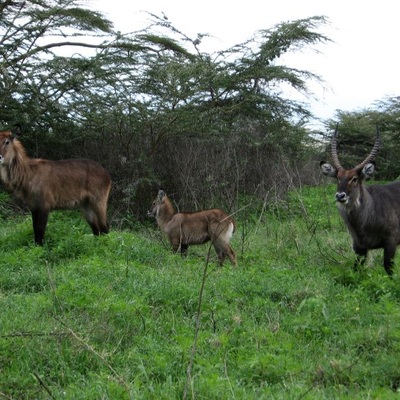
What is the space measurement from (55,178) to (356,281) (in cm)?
446

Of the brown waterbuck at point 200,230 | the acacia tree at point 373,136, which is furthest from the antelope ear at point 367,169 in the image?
the acacia tree at point 373,136

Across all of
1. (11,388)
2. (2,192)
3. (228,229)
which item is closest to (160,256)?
(228,229)

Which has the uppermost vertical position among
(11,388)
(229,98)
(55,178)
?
(229,98)

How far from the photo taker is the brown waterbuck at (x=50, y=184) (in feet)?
27.8

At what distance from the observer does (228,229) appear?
8.31 m

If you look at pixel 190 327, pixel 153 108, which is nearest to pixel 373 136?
pixel 153 108

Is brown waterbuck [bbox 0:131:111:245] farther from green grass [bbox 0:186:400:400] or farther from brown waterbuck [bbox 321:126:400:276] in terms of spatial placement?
brown waterbuck [bbox 321:126:400:276]

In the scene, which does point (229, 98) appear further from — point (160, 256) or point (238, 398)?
point (238, 398)

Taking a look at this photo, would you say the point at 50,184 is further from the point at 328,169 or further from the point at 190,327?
the point at 190,327

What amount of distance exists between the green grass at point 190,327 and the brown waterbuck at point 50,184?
118 cm

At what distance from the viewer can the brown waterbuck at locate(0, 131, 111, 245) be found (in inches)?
333

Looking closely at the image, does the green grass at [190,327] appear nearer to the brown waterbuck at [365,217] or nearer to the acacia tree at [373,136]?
the brown waterbuck at [365,217]

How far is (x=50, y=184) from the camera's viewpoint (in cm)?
873

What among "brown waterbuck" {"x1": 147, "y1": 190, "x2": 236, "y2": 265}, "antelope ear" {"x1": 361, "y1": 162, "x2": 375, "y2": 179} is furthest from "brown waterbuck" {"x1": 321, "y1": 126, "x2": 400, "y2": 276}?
"brown waterbuck" {"x1": 147, "y1": 190, "x2": 236, "y2": 265}
